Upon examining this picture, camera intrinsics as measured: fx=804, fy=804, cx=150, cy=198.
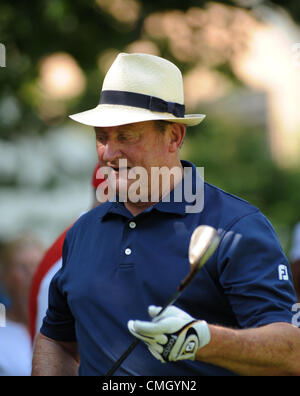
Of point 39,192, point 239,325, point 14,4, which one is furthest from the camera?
point 39,192

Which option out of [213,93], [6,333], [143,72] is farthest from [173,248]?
[213,93]

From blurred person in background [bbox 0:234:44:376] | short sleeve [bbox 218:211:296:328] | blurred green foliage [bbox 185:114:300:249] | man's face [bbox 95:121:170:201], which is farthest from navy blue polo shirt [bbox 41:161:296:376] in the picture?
blurred green foliage [bbox 185:114:300:249]

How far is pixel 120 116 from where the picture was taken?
350 cm

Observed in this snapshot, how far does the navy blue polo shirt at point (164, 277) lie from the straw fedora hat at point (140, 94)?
400 millimetres

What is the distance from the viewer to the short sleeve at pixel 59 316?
148 inches

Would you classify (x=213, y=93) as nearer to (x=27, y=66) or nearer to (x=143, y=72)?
(x=27, y=66)

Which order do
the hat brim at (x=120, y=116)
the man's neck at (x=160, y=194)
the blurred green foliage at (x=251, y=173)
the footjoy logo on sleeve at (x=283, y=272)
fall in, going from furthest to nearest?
the blurred green foliage at (x=251, y=173) → the man's neck at (x=160, y=194) → the hat brim at (x=120, y=116) → the footjoy logo on sleeve at (x=283, y=272)

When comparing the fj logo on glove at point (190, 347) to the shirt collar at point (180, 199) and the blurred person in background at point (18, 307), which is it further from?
the blurred person in background at point (18, 307)

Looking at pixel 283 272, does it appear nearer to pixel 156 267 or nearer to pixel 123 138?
pixel 156 267

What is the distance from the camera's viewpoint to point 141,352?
3.34 m

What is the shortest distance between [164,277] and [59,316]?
28.6 inches

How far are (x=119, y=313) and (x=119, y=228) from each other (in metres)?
0.40

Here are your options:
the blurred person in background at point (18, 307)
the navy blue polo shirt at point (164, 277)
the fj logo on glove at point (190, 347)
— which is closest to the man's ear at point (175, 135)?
the navy blue polo shirt at point (164, 277)

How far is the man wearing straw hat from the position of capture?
3.12m
